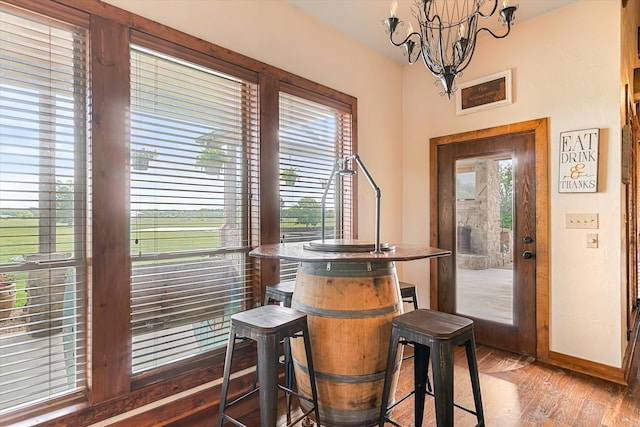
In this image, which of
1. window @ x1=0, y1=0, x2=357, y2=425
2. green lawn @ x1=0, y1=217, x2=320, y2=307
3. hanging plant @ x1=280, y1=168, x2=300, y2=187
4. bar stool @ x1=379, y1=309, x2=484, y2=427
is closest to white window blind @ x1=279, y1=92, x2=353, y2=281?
hanging plant @ x1=280, y1=168, x2=300, y2=187

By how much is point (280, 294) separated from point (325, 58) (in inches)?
78.4

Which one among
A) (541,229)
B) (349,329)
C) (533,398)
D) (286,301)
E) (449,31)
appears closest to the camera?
(349,329)

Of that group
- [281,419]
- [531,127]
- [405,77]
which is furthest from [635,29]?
[281,419]

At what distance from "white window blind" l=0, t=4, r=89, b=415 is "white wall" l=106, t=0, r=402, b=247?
45cm

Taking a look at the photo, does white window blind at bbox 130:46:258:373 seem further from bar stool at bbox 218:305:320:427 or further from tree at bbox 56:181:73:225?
bar stool at bbox 218:305:320:427

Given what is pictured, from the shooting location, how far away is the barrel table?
1.74 meters

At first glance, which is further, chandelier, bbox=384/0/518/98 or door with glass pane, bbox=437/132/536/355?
door with glass pane, bbox=437/132/536/355

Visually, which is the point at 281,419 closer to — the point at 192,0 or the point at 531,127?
the point at 192,0

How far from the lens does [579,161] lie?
2688mm

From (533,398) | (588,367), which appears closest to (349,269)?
(533,398)

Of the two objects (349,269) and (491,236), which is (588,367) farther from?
(349,269)

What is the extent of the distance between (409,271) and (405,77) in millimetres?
2086

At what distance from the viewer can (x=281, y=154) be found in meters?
2.68

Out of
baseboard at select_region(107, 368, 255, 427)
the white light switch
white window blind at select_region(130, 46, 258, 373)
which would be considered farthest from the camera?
the white light switch
